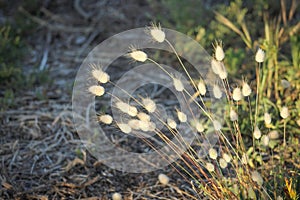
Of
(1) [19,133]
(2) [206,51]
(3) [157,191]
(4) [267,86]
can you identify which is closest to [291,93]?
(4) [267,86]

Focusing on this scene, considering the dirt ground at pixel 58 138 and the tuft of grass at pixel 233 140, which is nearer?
the tuft of grass at pixel 233 140

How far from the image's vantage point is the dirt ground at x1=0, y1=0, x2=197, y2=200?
2.27 meters

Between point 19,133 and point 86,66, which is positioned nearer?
point 19,133

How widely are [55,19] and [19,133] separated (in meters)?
1.56

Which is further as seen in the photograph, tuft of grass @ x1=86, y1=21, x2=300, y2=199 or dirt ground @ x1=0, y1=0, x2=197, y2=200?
dirt ground @ x1=0, y1=0, x2=197, y2=200

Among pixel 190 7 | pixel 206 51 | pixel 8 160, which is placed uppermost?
pixel 190 7

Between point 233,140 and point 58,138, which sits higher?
point 58,138

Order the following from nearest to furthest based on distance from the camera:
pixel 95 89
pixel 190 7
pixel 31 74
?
pixel 95 89 < pixel 31 74 < pixel 190 7

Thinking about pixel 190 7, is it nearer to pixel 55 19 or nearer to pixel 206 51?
pixel 206 51

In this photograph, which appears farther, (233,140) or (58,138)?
(58,138)

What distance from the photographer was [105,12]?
161 inches

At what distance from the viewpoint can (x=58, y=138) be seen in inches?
105

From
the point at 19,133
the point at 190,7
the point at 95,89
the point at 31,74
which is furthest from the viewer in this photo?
the point at 190,7

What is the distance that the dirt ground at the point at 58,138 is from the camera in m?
2.27
